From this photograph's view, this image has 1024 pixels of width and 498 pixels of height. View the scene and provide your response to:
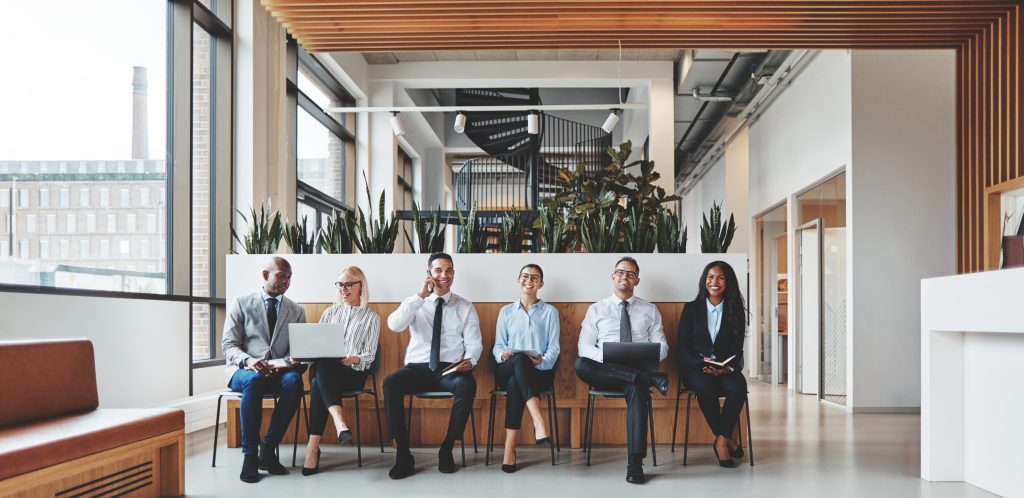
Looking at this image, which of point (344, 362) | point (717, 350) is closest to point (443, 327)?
point (344, 362)

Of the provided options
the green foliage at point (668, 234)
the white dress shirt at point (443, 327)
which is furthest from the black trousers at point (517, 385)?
the green foliage at point (668, 234)

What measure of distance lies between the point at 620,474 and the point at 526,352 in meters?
0.81

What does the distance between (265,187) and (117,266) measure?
1.94 meters

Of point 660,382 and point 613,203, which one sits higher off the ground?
point 613,203

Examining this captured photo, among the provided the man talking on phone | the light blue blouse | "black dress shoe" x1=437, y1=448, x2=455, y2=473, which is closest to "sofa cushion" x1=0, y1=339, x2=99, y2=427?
the man talking on phone

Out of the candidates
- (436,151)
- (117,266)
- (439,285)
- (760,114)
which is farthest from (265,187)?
(436,151)

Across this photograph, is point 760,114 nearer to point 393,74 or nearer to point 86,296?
point 393,74

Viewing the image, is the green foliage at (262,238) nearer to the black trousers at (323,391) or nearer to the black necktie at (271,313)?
the black necktie at (271,313)

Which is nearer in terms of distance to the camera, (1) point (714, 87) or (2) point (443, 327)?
(2) point (443, 327)

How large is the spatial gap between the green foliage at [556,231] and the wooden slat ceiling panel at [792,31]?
1.42m

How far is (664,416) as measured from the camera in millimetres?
4797

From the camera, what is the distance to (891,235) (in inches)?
262

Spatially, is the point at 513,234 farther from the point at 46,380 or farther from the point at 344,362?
the point at 46,380

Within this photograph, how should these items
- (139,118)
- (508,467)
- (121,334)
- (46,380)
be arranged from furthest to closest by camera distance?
(139,118), (121,334), (508,467), (46,380)
